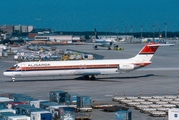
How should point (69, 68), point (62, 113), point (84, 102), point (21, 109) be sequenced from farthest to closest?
point (69, 68)
point (84, 102)
point (62, 113)
point (21, 109)

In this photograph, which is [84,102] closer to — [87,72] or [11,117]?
[11,117]

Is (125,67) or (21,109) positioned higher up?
(125,67)

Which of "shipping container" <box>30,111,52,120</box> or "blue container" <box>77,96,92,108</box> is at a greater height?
"shipping container" <box>30,111,52,120</box>

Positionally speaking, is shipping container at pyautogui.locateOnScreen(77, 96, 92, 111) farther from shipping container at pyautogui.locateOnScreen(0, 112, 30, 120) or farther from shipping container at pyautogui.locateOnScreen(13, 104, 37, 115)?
shipping container at pyautogui.locateOnScreen(0, 112, 30, 120)

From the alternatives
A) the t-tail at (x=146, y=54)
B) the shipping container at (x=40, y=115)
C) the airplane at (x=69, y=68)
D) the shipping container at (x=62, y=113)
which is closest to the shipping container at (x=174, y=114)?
the shipping container at (x=62, y=113)

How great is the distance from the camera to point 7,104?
41.3 m

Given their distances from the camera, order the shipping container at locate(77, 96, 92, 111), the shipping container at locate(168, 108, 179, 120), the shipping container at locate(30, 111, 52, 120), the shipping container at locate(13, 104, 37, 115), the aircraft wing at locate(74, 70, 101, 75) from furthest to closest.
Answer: the aircraft wing at locate(74, 70, 101, 75)
the shipping container at locate(77, 96, 92, 111)
the shipping container at locate(13, 104, 37, 115)
the shipping container at locate(168, 108, 179, 120)
the shipping container at locate(30, 111, 52, 120)

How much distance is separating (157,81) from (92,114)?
1091 inches

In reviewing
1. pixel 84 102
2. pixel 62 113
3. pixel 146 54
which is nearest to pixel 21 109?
pixel 62 113

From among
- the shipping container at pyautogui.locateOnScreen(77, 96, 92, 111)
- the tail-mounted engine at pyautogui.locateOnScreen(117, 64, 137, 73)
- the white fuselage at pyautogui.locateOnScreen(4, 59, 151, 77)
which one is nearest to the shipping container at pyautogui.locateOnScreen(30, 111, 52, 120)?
the shipping container at pyautogui.locateOnScreen(77, 96, 92, 111)

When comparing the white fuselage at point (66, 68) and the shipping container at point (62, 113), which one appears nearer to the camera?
the shipping container at point (62, 113)

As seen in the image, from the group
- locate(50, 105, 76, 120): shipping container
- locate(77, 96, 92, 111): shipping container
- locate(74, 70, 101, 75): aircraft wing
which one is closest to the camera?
locate(50, 105, 76, 120): shipping container

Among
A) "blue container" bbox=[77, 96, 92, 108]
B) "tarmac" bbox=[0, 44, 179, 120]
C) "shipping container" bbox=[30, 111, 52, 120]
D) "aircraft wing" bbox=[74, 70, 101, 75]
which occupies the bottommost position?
"tarmac" bbox=[0, 44, 179, 120]

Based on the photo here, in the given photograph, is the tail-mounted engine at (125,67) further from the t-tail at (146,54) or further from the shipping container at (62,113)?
the shipping container at (62,113)
